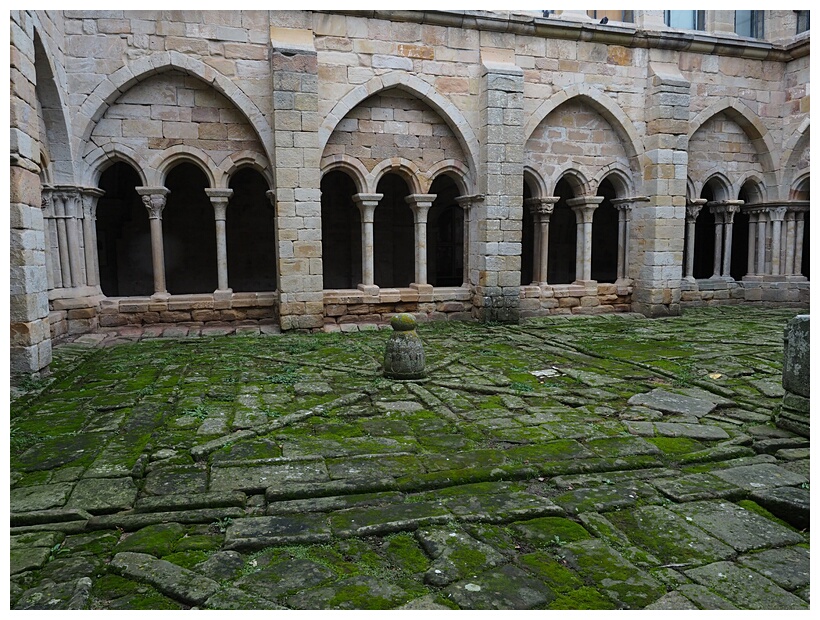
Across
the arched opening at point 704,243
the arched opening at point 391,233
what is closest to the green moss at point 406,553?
the arched opening at point 391,233

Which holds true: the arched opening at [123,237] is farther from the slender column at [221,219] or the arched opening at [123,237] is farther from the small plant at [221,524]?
the small plant at [221,524]

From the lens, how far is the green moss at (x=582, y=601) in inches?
93.4

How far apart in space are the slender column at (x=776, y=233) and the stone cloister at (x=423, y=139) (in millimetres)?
33

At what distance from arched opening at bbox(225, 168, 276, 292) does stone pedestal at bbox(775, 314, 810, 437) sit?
11.2 m

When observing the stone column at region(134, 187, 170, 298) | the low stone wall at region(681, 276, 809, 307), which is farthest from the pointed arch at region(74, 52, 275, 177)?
the low stone wall at region(681, 276, 809, 307)

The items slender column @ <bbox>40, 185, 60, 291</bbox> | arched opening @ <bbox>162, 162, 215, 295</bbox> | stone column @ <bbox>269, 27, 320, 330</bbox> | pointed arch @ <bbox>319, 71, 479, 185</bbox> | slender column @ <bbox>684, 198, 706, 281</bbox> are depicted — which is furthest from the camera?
arched opening @ <bbox>162, 162, 215, 295</bbox>

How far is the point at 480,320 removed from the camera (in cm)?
1002

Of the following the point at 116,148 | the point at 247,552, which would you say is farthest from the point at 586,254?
the point at 247,552

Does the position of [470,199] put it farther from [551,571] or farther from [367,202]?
[551,571]

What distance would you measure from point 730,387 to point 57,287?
8615 millimetres

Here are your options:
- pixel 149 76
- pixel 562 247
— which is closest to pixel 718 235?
pixel 562 247

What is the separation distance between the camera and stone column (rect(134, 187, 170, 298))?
909 cm

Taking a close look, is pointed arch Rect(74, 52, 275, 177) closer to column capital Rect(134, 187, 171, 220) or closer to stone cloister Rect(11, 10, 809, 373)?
stone cloister Rect(11, 10, 809, 373)

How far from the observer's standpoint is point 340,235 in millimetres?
14070
